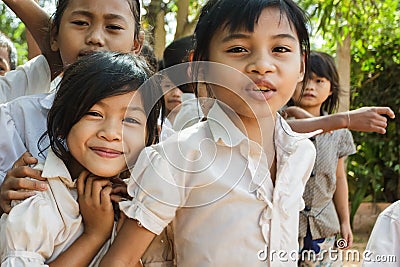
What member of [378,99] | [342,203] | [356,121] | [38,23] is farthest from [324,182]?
[378,99]

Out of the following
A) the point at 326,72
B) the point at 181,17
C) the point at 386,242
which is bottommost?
the point at 386,242

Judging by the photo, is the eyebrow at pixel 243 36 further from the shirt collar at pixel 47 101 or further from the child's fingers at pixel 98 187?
the shirt collar at pixel 47 101

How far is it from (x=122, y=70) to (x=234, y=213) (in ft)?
1.52

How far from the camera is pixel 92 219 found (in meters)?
1.58

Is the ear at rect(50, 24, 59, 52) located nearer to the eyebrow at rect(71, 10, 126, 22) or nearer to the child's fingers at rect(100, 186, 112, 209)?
the eyebrow at rect(71, 10, 126, 22)

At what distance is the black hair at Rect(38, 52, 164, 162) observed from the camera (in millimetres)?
1588

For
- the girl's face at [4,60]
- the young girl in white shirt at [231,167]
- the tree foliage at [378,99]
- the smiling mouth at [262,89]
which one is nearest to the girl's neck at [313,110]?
the girl's face at [4,60]

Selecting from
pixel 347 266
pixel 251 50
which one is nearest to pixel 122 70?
pixel 251 50

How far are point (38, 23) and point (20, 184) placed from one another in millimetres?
854

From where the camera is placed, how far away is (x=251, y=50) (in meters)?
1.59

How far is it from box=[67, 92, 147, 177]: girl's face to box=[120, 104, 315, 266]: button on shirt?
7cm

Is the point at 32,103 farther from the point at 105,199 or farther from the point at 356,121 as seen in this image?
the point at 356,121

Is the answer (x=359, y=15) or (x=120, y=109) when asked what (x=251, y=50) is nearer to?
(x=120, y=109)

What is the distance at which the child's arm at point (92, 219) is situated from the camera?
61.2 inches
